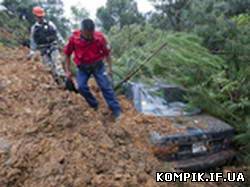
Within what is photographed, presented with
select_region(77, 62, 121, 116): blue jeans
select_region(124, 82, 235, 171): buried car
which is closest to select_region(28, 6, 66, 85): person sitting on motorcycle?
select_region(77, 62, 121, 116): blue jeans

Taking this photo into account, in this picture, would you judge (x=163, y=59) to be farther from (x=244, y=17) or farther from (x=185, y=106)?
(x=244, y=17)

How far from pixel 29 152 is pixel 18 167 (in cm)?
28

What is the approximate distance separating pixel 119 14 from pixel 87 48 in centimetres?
1150

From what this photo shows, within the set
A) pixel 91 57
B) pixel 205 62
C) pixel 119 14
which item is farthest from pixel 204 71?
pixel 119 14

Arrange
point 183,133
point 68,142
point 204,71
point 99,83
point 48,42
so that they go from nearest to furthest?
point 68,142, point 183,133, point 99,83, point 204,71, point 48,42

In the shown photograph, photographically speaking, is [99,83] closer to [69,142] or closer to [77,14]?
[69,142]

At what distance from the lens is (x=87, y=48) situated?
22.1 feet

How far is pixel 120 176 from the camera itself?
4.39m

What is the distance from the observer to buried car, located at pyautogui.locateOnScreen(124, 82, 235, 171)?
18.4 ft

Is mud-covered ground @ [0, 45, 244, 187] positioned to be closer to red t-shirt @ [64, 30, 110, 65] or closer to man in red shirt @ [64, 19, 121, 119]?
man in red shirt @ [64, 19, 121, 119]

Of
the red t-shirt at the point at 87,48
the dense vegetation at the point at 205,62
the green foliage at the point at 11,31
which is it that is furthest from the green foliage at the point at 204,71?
the green foliage at the point at 11,31

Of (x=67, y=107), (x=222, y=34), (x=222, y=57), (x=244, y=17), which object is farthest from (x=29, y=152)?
(x=244, y=17)

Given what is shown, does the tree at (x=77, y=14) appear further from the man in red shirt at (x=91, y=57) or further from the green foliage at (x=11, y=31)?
the man in red shirt at (x=91, y=57)

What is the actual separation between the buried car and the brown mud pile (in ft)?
0.59
